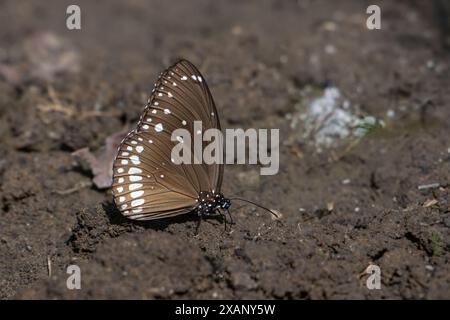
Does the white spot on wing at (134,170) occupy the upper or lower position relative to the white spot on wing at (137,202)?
upper

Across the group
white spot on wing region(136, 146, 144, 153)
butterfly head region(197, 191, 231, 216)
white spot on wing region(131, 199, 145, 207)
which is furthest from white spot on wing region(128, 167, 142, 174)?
butterfly head region(197, 191, 231, 216)

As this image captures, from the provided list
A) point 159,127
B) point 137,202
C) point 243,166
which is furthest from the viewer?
point 243,166

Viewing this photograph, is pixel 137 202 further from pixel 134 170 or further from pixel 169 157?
pixel 169 157

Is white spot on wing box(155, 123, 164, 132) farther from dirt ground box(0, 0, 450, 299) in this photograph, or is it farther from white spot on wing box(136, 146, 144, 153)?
dirt ground box(0, 0, 450, 299)

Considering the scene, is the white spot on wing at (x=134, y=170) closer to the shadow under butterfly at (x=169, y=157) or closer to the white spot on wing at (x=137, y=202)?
the shadow under butterfly at (x=169, y=157)

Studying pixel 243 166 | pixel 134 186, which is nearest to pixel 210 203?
pixel 134 186

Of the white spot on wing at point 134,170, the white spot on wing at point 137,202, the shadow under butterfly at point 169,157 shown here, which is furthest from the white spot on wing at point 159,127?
the white spot on wing at point 137,202

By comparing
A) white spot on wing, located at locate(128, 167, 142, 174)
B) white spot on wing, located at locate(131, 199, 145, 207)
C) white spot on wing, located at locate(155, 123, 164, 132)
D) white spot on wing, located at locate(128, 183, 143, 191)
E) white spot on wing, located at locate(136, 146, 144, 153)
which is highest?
white spot on wing, located at locate(155, 123, 164, 132)
